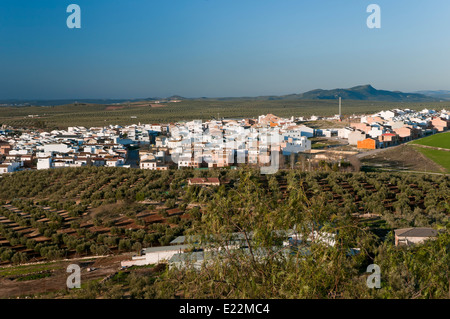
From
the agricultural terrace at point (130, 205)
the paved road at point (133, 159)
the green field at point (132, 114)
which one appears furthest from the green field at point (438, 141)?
the green field at point (132, 114)

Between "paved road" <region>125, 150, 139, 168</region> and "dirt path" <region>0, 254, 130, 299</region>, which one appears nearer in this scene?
"dirt path" <region>0, 254, 130, 299</region>

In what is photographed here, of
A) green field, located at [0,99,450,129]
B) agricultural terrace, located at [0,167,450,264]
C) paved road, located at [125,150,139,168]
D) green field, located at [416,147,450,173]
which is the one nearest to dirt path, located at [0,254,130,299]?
agricultural terrace, located at [0,167,450,264]

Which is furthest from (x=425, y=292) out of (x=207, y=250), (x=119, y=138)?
(x=119, y=138)

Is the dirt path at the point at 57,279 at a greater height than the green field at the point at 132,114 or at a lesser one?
lesser

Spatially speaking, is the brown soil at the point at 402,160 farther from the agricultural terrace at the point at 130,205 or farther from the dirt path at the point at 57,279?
the dirt path at the point at 57,279

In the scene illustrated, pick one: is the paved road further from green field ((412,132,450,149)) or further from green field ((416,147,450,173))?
green field ((412,132,450,149))

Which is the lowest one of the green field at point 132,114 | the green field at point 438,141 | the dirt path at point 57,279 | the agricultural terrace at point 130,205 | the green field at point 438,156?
the dirt path at point 57,279

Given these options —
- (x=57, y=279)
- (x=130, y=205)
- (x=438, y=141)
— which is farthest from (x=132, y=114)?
(x=57, y=279)

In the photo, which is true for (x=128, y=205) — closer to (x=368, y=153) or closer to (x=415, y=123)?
(x=368, y=153)

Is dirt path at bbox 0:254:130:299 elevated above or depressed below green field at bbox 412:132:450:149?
below
